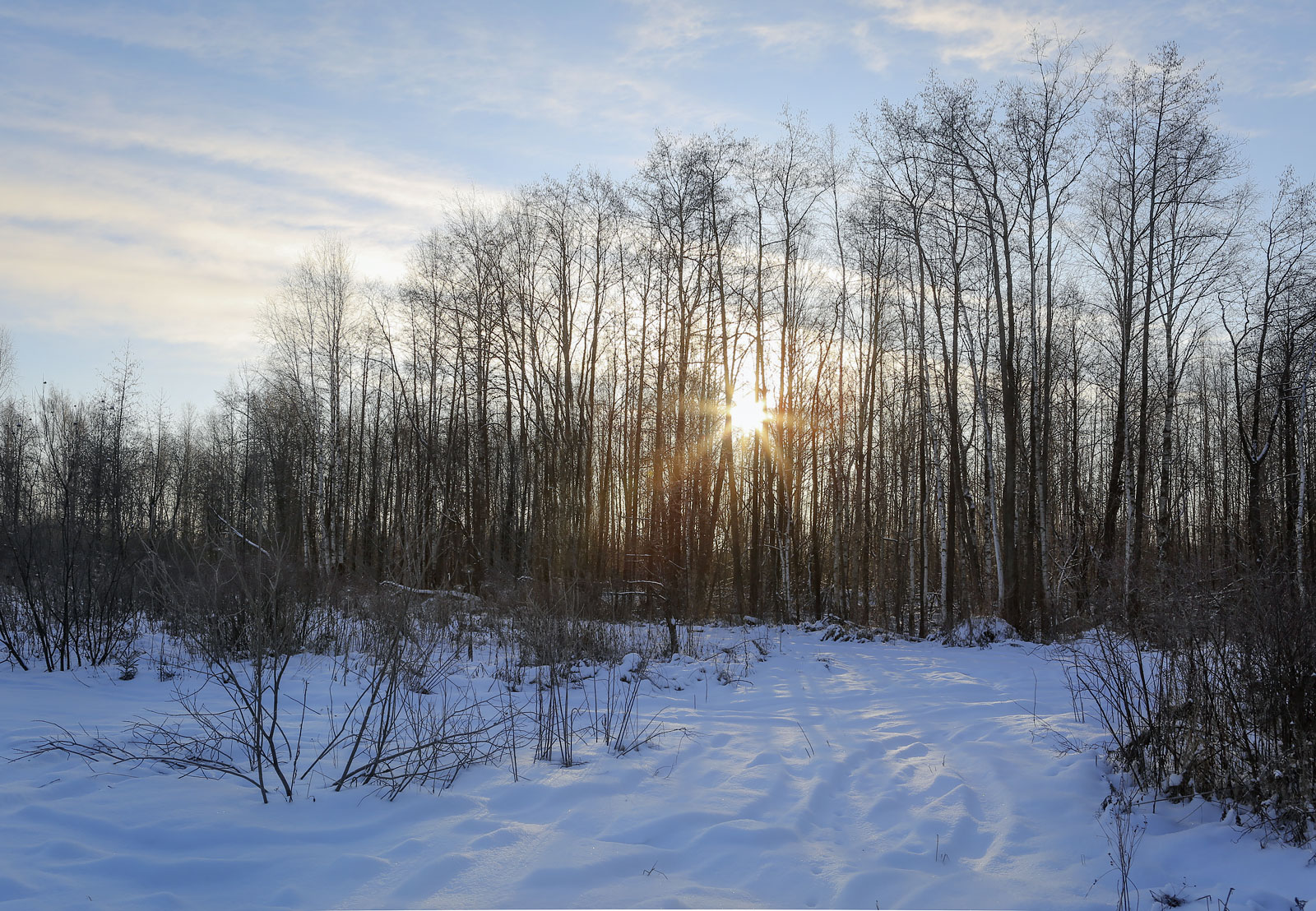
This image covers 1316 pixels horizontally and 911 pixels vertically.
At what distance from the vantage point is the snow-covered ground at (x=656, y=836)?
3.51 metres

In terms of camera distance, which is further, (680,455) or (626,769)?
(680,455)

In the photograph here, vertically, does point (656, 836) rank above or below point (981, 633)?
above

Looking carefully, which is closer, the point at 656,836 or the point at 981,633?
the point at 656,836

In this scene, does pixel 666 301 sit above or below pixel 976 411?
above

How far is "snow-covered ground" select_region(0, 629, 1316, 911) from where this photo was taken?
3.51 m

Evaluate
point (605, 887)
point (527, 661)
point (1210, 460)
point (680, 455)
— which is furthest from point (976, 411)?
point (605, 887)

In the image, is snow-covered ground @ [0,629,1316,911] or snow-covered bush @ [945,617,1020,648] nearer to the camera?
snow-covered ground @ [0,629,1316,911]

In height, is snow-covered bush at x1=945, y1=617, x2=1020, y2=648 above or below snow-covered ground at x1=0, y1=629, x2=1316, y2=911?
below

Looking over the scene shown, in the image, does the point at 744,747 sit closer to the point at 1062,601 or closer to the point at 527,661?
the point at 527,661

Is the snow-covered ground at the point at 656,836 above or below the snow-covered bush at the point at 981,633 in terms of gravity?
above

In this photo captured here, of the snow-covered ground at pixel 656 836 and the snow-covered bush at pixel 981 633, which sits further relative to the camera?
the snow-covered bush at pixel 981 633

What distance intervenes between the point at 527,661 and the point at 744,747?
4.59 meters

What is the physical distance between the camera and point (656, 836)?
170 inches

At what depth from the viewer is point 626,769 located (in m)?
5.58
